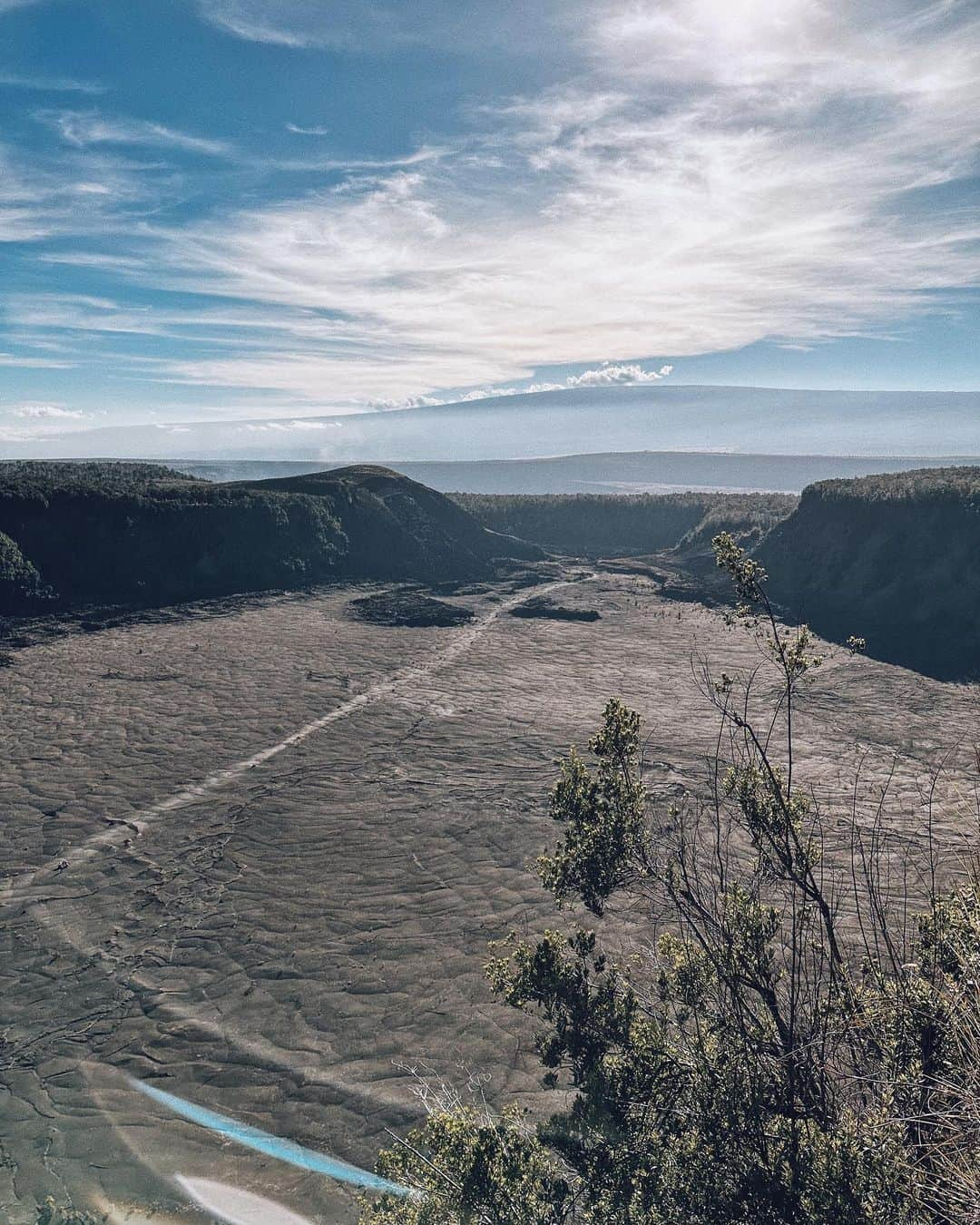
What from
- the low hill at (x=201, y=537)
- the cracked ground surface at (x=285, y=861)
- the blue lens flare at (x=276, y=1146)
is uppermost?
the low hill at (x=201, y=537)

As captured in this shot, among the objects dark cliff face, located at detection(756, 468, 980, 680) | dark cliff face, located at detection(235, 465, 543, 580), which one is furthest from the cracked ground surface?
dark cliff face, located at detection(235, 465, 543, 580)

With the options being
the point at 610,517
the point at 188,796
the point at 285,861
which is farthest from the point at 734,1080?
the point at 610,517

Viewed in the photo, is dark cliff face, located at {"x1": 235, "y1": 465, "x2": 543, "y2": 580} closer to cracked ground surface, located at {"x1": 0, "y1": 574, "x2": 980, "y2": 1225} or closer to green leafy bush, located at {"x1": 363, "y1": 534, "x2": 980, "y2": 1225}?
cracked ground surface, located at {"x1": 0, "y1": 574, "x2": 980, "y2": 1225}

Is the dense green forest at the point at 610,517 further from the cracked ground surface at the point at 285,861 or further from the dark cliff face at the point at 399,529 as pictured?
the cracked ground surface at the point at 285,861

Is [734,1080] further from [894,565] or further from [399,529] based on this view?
[399,529]

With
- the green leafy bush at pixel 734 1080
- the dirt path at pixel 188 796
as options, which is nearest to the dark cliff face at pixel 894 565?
the dirt path at pixel 188 796

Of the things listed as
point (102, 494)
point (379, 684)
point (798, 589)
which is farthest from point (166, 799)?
point (798, 589)

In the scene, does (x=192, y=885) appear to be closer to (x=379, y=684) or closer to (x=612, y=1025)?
(x=612, y=1025)
